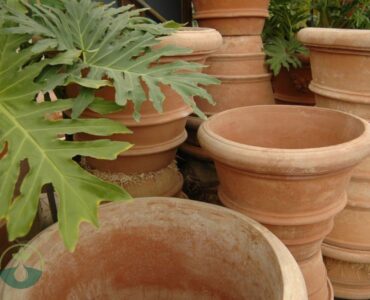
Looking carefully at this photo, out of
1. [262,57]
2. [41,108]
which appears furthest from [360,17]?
[41,108]

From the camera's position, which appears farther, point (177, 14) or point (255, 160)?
point (177, 14)

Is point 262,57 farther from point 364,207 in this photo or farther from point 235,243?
point 235,243

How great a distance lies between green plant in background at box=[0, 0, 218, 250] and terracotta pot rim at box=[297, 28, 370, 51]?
48 centimetres

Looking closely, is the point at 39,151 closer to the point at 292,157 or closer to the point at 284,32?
the point at 292,157

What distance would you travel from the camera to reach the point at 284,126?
4.42 feet

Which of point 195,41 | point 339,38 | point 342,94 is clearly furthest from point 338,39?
point 195,41

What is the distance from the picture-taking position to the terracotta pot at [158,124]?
41.3 inches

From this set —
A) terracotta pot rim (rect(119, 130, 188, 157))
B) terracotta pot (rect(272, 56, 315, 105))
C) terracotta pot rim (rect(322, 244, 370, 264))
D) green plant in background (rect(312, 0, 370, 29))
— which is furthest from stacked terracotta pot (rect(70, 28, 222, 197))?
green plant in background (rect(312, 0, 370, 29))

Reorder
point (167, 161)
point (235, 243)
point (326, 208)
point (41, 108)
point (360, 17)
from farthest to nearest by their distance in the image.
A: 1. point (360, 17)
2. point (167, 161)
3. point (326, 208)
4. point (235, 243)
5. point (41, 108)

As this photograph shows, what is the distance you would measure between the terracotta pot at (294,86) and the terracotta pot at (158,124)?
29.0 inches

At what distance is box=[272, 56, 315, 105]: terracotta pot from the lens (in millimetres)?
1769

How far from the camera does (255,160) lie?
932 millimetres

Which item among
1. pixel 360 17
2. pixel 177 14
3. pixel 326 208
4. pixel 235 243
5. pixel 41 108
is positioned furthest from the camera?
pixel 177 14

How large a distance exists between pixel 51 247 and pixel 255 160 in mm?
479
